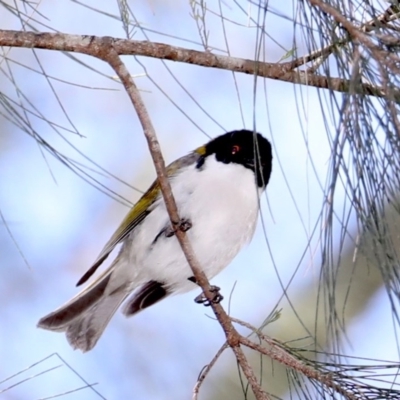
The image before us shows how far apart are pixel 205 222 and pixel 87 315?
27.9 inches

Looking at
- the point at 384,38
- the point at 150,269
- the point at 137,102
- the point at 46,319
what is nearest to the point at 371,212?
the point at 384,38

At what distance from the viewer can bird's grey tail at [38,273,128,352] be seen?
3434 mm

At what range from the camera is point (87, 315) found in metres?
3.50

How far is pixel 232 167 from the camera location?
128 inches

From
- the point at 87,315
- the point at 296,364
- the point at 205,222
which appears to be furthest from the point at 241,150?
the point at 296,364

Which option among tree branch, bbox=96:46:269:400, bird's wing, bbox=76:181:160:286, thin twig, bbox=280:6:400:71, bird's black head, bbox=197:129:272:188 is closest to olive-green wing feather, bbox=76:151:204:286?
bird's wing, bbox=76:181:160:286

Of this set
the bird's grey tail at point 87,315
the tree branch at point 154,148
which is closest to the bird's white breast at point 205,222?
the bird's grey tail at point 87,315

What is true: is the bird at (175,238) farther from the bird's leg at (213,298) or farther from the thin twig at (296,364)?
the thin twig at (296,364)

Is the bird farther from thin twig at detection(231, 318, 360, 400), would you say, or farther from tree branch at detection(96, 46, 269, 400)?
thin twig at detection(231, 318, 360, 400)

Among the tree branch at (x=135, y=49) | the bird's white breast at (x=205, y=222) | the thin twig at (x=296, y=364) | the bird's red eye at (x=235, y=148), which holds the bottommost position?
the thin twig at (x=296, y=364)

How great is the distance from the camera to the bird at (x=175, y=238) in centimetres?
314

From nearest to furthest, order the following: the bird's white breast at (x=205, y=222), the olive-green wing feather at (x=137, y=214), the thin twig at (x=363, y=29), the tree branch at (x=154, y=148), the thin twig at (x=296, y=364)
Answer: the thin twig at (x=363, y=29) < the thin twig at (x=296, y=364) < the tree branch at (x=154, y=148) < the bird's white breast at (x=205, y=222) < the olive-green wing feather at (x=137, y=214)

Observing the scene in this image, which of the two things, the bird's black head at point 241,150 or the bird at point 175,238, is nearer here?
the bird at point 175,238

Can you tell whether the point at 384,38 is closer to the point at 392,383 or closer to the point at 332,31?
the point at 332,31
